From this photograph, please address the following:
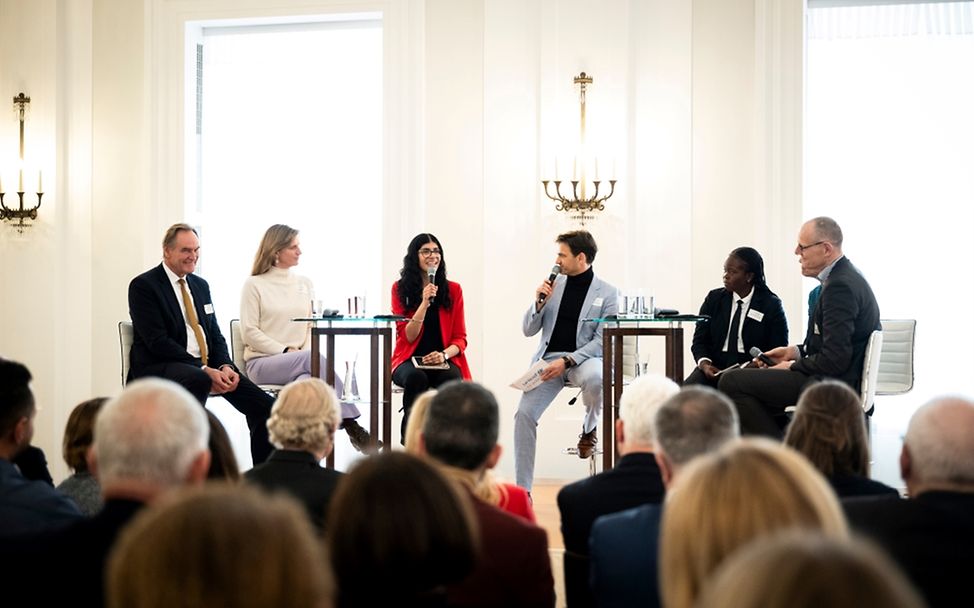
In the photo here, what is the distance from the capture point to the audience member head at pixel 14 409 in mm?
2613

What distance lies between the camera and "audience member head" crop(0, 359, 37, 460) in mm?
Result: 2613

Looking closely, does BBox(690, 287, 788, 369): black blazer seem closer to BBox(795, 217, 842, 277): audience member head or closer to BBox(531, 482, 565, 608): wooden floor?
BBox(795, 217, 842, 277): audience member head

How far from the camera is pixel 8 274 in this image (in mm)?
7293

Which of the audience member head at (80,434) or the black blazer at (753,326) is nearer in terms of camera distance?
the audience member head at (80,434)

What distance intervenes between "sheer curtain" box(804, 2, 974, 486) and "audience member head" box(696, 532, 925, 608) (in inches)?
246

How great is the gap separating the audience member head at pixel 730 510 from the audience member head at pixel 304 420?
5.45 feet

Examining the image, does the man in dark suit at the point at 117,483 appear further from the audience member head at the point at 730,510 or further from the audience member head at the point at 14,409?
the audience member head at the point at 730,510

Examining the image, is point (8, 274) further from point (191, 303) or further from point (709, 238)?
point (709, 238)

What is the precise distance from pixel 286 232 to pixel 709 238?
8.62 feet

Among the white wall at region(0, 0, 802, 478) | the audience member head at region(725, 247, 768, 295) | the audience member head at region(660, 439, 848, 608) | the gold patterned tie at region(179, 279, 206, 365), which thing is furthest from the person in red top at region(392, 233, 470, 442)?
the audience member head at region(660, 439, 848, 608)

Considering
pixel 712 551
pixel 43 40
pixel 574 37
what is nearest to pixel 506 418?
pixel 574 37

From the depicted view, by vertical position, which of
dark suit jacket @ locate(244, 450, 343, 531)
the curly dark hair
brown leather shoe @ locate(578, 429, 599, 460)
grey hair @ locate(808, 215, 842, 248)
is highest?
grey hair @ locate(808, 215, 842, 248)

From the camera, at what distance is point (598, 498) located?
258 centimetres

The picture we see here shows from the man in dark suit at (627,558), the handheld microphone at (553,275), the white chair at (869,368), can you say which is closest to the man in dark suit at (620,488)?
the man in dark suit at (627,558)
